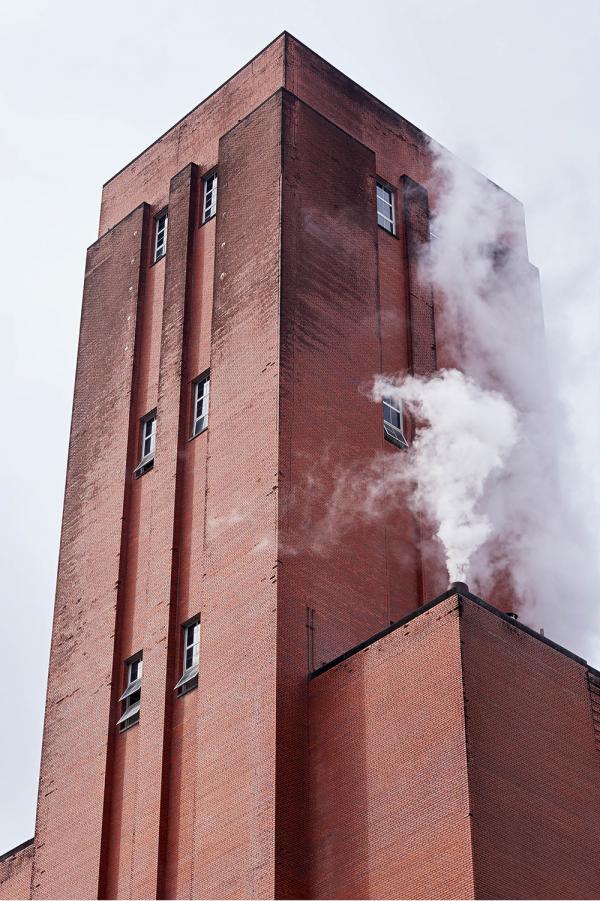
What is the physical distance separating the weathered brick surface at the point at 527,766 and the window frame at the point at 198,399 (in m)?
9.67

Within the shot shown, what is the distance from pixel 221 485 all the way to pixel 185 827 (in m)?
7.26

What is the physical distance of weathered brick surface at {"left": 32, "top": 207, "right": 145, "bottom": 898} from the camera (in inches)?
1371

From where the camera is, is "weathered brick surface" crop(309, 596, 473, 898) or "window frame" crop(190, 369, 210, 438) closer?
"weathered brick surface" crop(309, 596, 473, 898)

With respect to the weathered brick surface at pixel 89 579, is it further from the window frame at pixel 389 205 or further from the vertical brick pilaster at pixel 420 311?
the vertical brick pilaster at pixel 420 311

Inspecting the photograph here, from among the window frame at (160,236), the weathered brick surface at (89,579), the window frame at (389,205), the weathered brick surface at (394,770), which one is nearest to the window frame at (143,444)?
the weathered brick surface at (89,579)

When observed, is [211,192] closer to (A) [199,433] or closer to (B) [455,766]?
(A) [199,433]

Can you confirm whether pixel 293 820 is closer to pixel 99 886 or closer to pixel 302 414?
pixel 99 886

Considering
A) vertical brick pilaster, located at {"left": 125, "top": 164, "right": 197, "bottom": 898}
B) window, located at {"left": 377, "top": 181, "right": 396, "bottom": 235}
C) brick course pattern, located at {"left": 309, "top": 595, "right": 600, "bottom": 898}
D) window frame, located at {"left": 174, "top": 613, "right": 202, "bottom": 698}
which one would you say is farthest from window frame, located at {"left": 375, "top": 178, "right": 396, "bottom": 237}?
brick course pattern, located at {"left": 309, "top": 595, "right": 600, "bottom": 898}

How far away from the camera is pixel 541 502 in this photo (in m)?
41.2

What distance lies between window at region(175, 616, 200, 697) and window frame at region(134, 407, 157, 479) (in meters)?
4.90

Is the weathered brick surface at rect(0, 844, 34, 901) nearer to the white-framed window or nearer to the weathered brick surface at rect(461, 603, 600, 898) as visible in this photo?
the weathered brick surface at rect(461, 603, 600, 898)

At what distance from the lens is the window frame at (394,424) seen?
37.4 metres

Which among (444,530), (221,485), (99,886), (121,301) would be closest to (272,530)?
(221,485)

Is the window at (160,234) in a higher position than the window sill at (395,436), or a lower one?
higher
